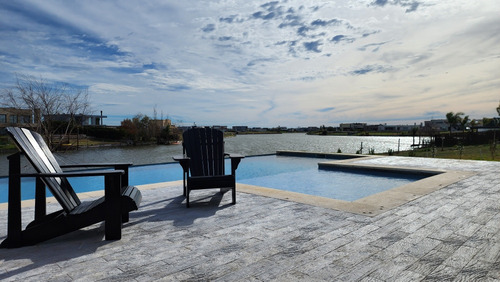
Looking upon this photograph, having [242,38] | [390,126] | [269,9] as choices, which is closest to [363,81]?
[242,38]

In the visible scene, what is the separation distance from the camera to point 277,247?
2.24 metres

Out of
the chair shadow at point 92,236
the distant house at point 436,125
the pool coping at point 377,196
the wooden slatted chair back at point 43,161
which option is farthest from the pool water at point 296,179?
the distant house at point 436,125

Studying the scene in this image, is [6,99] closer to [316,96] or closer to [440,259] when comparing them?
[316,96]

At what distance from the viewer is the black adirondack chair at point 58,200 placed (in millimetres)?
2318

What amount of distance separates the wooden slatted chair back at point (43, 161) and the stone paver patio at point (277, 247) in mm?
334

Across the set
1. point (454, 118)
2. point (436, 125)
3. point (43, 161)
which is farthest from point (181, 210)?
point (436, 125)

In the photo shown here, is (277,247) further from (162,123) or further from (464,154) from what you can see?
(162,123)

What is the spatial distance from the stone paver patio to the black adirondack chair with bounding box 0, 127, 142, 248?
12 cm

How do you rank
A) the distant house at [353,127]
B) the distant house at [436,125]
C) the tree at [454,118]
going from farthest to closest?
the distant house at [353,127], the tree at [454,118], the distant house at [436,125]

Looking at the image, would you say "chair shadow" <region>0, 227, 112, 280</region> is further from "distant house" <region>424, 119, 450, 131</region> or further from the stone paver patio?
"distant house" <region>424, 119, 450, 131</region>

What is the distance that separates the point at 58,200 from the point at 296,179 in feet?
18.2

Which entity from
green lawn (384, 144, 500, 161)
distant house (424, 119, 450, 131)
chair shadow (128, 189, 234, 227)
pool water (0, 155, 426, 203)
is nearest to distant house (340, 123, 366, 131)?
distant house (424, 119, 450, 131)

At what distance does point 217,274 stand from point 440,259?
1.50 metres

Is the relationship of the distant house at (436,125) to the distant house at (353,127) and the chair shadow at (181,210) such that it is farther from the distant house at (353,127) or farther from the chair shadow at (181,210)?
the chair shadow at (181,210)
